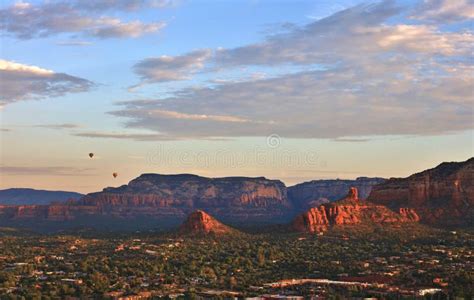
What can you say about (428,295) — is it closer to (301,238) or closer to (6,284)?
(6,284)

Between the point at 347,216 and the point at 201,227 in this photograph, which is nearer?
the point at 347,216

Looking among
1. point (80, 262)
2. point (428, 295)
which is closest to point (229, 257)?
point (80, 262)

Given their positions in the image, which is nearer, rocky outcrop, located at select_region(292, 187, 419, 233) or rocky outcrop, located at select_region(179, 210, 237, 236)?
rocky outcrop, located at select_region(292, 187, 419, 233)

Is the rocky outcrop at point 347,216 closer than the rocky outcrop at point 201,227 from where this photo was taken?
Yes

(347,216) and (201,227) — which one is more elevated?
(347,216)
